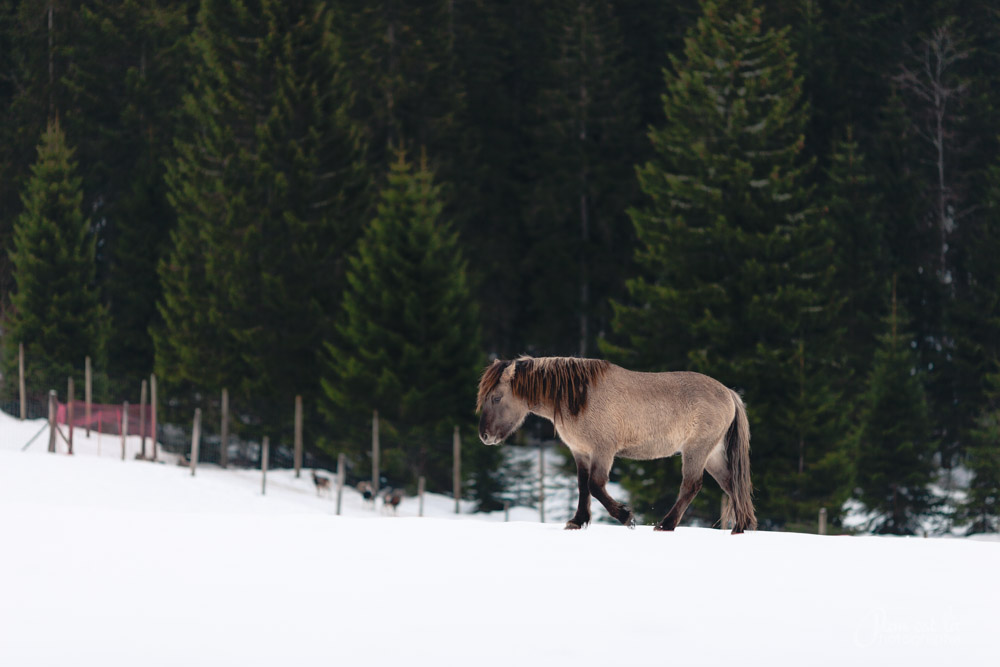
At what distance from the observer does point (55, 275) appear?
46.3 meters

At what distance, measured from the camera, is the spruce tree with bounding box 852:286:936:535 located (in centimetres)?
3722

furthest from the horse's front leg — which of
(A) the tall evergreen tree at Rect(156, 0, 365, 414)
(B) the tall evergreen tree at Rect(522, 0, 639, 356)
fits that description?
(B) the tall evergreen tree at Rect(522, 0, 639, 356)

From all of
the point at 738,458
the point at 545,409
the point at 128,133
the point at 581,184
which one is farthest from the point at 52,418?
the point at 128,133

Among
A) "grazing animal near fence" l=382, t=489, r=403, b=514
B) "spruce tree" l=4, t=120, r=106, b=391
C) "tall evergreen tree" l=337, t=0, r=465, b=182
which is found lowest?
"grazing animal near fence" l=382, t=489, r=403, b=514

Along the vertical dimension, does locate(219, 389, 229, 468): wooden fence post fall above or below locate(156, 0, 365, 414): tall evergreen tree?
below

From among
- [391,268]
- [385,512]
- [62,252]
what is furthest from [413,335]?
[62,252]

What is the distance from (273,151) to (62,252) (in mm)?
7575

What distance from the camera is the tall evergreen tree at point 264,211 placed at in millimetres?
42750

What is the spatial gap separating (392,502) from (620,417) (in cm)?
2243

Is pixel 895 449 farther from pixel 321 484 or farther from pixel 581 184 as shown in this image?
pixel 581 184

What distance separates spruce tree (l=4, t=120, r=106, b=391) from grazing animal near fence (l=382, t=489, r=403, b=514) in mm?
15073

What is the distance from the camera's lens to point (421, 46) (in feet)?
184

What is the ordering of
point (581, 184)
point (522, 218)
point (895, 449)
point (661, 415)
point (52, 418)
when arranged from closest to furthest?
point (661, 415)
point (52, 418)
point (895, 449)
point (581, 184)
point (522, 218)

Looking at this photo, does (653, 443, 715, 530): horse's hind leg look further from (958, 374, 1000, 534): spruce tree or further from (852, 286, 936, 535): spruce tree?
(852, 286, 936, 535): spruce tree
